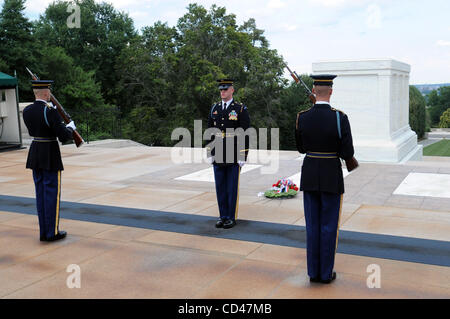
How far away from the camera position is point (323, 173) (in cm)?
401

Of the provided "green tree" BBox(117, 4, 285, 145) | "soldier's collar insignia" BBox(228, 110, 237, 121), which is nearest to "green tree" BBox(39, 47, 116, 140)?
"green tree" BBox(117, 4, 285, 145)

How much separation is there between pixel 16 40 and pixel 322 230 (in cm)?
2722

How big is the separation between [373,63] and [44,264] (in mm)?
9242

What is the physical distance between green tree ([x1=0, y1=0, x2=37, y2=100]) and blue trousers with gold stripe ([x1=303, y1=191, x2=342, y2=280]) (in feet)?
81.3

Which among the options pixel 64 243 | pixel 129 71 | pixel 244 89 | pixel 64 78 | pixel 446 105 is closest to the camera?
pixel 64 243

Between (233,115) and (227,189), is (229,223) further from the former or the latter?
(233,115)

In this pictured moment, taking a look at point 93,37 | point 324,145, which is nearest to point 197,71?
point 93,37

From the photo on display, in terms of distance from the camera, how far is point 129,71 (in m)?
36.0

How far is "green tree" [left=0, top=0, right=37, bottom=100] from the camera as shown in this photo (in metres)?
26.1

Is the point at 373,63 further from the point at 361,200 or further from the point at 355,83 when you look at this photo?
the point at 361,200

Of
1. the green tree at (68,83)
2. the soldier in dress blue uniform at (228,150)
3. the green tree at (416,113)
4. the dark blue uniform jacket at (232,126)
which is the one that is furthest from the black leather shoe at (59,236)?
the green tree at (416,113)

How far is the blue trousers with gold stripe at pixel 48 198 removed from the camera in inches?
208

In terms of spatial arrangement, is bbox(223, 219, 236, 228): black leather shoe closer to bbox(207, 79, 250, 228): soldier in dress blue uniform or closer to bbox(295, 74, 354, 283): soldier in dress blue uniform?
bbox(207, 79, 250, 228): soldier in dress blue uniform

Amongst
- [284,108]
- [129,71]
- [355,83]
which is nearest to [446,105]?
[284,108]
